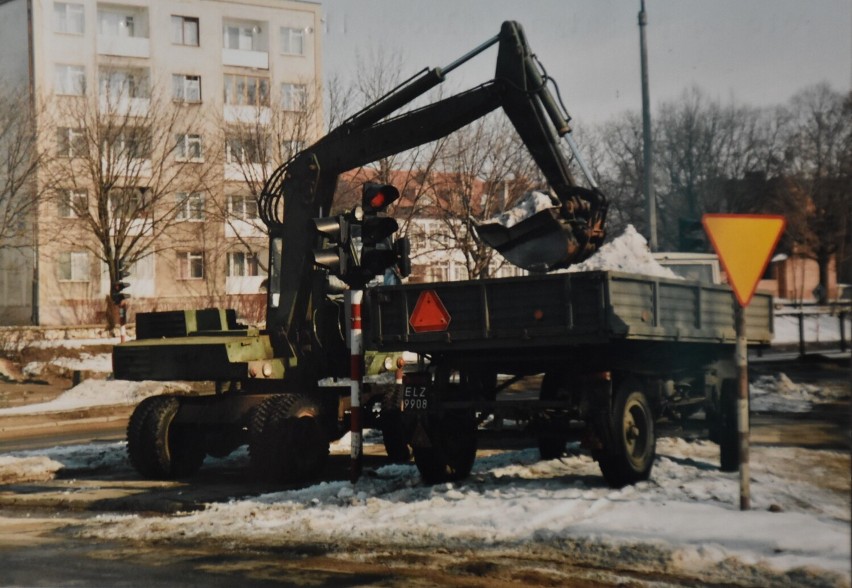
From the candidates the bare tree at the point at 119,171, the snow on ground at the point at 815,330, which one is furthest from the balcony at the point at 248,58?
the snow on ground at the point at 815,330

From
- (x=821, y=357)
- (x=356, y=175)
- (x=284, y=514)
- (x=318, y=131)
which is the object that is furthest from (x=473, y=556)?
(x=318, y=131)

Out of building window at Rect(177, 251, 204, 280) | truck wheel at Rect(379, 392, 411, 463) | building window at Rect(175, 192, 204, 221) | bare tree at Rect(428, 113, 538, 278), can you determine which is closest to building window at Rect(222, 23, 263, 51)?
building window at Rect(177, 251, 204, 280)

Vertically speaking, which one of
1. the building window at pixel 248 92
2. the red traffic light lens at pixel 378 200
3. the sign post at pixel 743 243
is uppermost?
the building window at pixel 248 92

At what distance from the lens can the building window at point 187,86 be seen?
56594mm

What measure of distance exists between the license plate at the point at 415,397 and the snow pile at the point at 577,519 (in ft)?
2.55

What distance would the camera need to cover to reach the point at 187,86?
56969 millimetres

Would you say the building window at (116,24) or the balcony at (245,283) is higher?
the building window at (116,24)

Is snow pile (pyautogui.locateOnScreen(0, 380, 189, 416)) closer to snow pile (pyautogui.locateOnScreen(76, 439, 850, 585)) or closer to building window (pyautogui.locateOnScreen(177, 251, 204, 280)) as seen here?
snow pile (pyautogui.locateOnScreen(76, 439, 850, 585))

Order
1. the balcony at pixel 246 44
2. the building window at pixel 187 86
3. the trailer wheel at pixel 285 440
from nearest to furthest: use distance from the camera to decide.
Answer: the trailer wheel at pixel 285 440
the building window at pixel 187 86
the balcony at pixel 246 44

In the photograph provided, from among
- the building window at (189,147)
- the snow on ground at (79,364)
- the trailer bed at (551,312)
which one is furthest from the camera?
the building window at (189,147)

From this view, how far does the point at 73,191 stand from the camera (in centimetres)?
4531

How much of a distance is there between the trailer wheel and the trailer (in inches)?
66.6

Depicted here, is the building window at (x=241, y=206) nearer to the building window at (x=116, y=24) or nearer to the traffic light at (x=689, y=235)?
the building window at (x=116, y=24)

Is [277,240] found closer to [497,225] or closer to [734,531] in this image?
[497,225]
